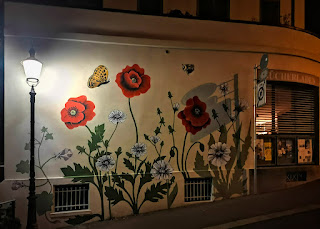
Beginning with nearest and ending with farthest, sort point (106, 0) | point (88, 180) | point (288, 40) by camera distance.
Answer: point (88, 180) → point (106, 0) → point (288, 40)

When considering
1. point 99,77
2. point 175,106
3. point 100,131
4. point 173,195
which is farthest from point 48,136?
point 173,195

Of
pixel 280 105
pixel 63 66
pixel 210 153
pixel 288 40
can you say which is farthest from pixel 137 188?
pixel 288 40

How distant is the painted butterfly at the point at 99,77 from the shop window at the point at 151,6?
2.12 metres

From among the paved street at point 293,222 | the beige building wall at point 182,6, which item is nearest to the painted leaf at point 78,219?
the paved street at point 293,222

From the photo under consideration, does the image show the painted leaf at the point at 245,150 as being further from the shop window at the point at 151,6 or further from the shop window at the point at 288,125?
the shop window at the point at 151,6

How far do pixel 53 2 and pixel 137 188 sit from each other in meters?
5.59

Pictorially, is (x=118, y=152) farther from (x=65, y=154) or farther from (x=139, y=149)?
(x=65, y=154)

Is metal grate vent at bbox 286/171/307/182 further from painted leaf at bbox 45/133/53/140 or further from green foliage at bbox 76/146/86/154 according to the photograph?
painted leaf at bbox 45/133/53/140

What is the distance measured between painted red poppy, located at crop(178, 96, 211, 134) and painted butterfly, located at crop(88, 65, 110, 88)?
2350mm

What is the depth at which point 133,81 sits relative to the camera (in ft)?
24.6

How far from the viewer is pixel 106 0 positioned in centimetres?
765

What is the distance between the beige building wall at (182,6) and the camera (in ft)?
26.7

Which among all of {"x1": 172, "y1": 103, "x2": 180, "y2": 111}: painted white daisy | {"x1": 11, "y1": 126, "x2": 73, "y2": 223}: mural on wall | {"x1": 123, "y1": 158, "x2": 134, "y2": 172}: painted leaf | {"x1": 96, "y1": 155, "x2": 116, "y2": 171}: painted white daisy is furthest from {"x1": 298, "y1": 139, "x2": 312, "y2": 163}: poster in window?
{"x1": 11, "y1": 126, "x2": 73, "y2": 223}: mural on wall

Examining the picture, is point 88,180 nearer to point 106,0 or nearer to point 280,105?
point 106,0
